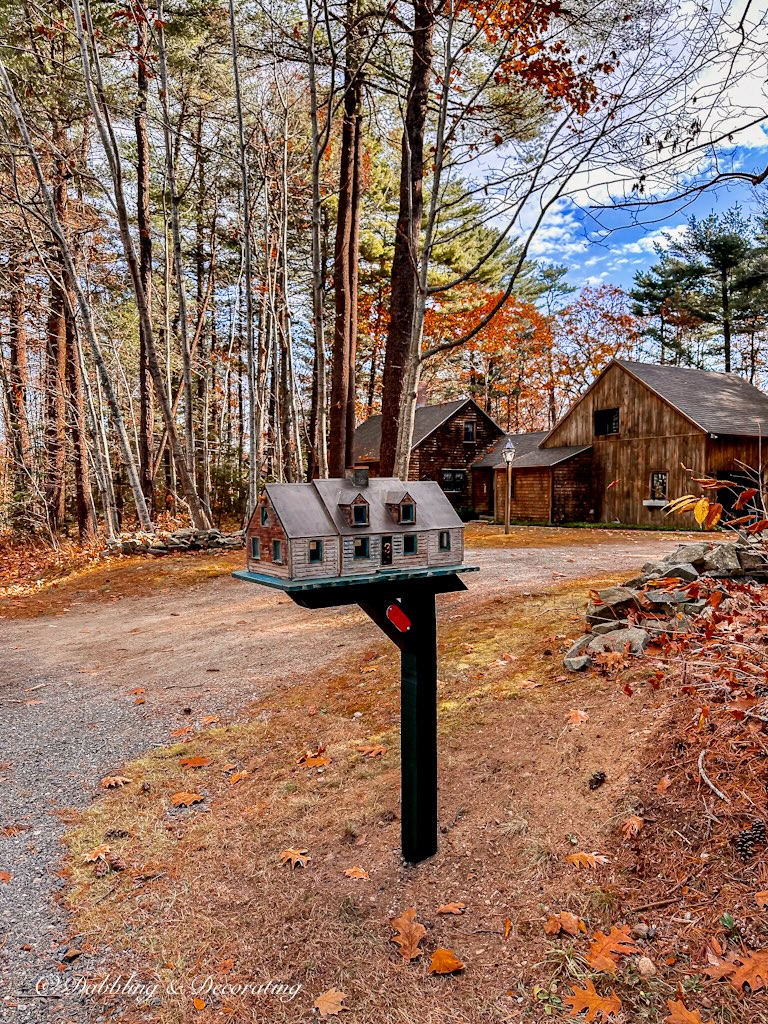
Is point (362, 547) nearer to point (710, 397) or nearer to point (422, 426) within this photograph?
point (710, 397)

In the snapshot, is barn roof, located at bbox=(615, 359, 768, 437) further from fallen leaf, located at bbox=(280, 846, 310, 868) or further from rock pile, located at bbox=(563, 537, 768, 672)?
fallen leaf, located at bbox=(280, 846, 310, 868)

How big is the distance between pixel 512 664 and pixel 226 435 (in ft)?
82.3

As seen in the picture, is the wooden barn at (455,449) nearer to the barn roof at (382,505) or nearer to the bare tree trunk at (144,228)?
the bare tree trunk at (144,228)

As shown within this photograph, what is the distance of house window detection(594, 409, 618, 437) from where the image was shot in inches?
776

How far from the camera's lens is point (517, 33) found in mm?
6195

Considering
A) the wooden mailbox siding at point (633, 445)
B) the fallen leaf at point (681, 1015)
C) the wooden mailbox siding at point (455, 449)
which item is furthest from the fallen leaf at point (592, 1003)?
the wooden mailbox siding at point (455, 449)

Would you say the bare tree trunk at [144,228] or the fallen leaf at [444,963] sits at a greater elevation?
the bare tree trunk at [144,228]

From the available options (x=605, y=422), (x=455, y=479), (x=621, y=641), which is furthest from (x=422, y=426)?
(x=621, y=641)

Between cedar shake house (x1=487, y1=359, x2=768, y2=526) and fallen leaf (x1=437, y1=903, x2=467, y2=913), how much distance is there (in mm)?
15200

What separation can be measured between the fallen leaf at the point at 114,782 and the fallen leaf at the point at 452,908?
98.2 inches

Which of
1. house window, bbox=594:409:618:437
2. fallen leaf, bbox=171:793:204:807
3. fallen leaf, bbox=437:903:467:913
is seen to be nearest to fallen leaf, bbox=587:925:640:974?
fallen leaf, bbox=437:903:467:913

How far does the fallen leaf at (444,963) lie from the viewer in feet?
7.61

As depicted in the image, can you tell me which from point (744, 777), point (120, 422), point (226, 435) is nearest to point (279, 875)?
point (744, 777)

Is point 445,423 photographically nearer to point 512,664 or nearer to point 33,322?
point 33,322
